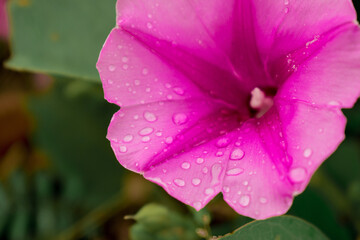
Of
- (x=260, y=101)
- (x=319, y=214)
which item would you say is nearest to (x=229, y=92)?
(x=260, y=101)

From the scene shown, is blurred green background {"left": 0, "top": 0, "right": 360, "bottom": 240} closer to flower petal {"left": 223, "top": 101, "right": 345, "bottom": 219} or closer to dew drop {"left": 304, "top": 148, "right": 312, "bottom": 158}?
flower petal {"left": 223, "top": 101, "right": 345, "bottom": 219}

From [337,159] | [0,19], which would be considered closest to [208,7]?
[337,159]

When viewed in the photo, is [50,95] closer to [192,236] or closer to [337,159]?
[192,236]

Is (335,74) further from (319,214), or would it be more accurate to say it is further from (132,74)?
(319,214)

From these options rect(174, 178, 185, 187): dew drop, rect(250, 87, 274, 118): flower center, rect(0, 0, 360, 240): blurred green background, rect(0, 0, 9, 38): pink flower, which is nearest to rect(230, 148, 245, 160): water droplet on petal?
rect(174, 178, 185, 187): dew drop

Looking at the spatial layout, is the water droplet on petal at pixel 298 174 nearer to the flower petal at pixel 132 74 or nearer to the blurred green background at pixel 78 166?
the flower petal at pixel 132 74
